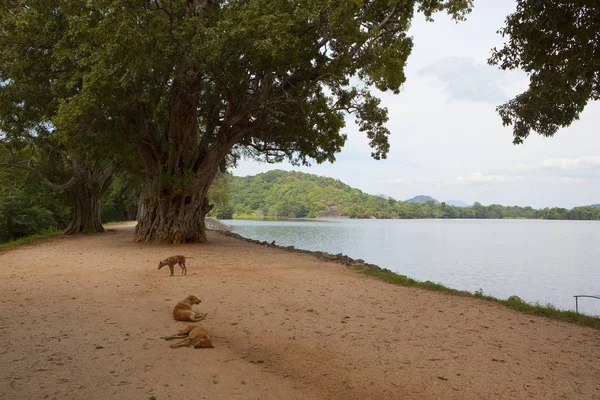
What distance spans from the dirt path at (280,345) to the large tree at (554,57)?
3415mm

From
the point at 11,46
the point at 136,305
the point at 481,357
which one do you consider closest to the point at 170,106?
the point at 11,46

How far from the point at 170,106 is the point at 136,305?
964 cm

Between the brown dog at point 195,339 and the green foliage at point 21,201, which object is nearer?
the brown dog at point 195,339

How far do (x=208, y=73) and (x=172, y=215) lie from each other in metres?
5.73

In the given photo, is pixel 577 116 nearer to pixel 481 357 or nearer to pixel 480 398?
pixel 481 357

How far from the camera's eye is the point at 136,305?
6.29 metres

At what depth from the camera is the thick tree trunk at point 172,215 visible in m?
15.0

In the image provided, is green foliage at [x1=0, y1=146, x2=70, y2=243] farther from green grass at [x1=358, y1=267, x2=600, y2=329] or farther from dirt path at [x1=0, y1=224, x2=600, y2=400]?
green grass at [x1=358, y1=267, x2=600, y2=329]

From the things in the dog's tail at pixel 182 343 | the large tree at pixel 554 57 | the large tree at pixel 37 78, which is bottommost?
the dog's tail at pixel 182 343

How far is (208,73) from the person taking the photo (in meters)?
12.0

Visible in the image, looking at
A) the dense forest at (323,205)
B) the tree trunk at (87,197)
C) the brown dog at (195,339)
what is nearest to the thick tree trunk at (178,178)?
the tree trunk at (87,197)

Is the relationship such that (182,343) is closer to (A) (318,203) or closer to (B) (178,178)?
(B) (178,178)

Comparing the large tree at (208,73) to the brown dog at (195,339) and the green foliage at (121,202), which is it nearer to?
the brown dog at (195,339)

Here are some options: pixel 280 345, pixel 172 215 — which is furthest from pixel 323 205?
pixel 280 345
